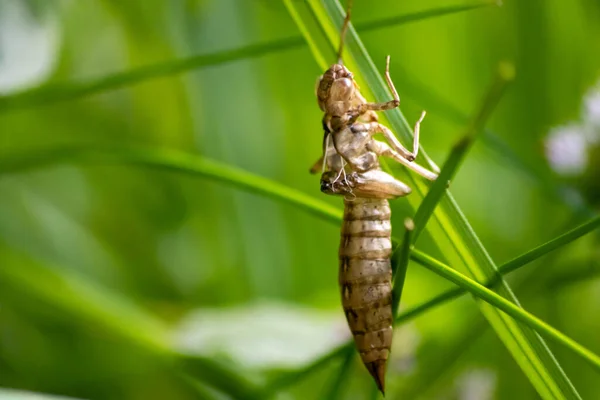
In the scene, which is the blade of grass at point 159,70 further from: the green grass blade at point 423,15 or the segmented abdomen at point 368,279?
the segmented abdomen at point 368,279

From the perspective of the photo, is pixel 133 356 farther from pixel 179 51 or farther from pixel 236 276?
pixel 179 51

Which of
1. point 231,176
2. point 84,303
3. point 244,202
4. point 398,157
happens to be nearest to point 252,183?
point 231,176

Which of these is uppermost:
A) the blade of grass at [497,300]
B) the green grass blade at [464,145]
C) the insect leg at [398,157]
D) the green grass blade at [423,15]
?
the green grass blade at [423,15]

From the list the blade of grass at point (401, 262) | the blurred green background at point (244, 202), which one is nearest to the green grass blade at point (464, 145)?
the blade of grass at point (401, 262)

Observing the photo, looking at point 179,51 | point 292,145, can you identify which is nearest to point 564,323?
point 292,145

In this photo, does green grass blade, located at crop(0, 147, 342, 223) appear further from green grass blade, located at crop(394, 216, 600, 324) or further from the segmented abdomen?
green grass blade, located at crop(394, 216, 600, 324)

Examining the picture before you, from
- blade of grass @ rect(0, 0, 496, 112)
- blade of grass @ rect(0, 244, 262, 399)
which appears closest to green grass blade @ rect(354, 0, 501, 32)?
blade of grass @ rect(0, 0, 496, 112)
